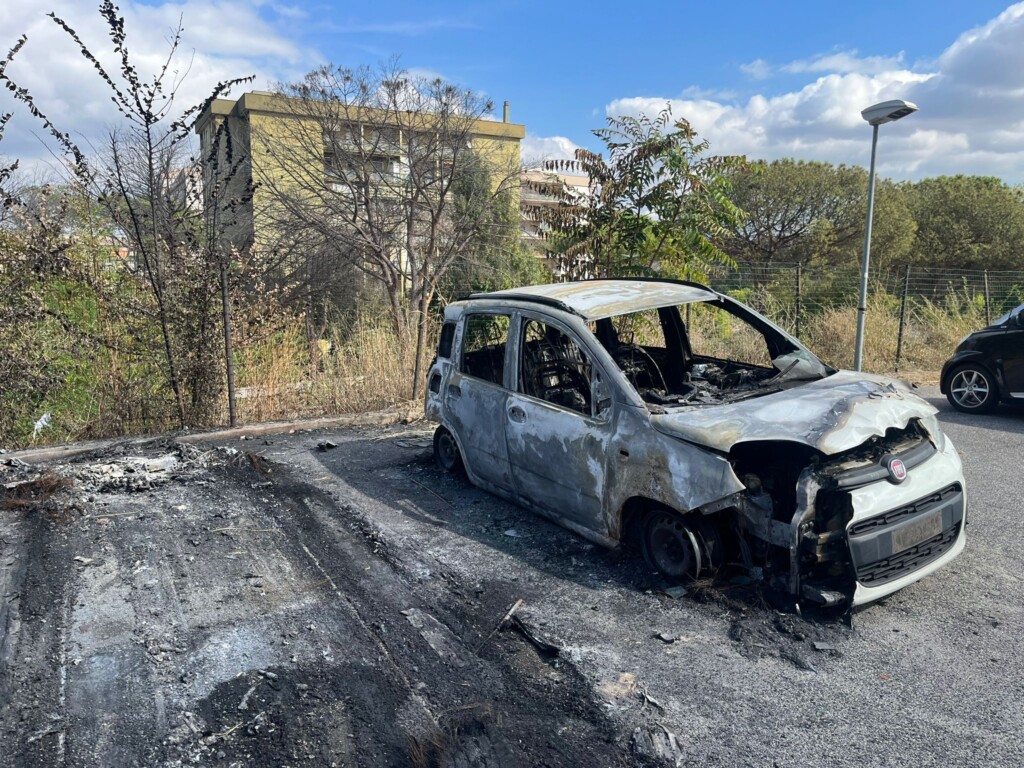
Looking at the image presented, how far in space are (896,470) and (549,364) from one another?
244 centimetres

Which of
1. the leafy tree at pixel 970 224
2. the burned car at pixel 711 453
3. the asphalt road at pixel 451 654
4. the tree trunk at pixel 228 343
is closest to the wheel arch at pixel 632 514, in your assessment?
the burned car at pixel 711 453

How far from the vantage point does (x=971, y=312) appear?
15.0 m

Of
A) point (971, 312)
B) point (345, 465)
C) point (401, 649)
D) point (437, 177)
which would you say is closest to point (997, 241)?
point (971, 312)

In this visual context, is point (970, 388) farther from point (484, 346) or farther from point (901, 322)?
point (484, 346)

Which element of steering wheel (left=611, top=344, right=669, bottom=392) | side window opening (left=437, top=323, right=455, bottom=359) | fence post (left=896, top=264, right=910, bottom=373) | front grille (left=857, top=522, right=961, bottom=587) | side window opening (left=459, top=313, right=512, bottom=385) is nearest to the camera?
front grille (left=857, top=522, right=961, bottom=587)

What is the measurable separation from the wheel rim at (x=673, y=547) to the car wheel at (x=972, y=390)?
23.1 ft

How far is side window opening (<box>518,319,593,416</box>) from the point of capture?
16.5ft

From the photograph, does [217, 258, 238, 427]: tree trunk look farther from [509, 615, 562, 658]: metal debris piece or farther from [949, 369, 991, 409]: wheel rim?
[949, 369, 991, 409]: wheel rim

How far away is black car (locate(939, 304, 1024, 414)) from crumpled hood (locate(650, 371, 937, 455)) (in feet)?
18.2

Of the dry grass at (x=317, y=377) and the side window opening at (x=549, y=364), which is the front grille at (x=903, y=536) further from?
the dry grass at (x=317, y=377)

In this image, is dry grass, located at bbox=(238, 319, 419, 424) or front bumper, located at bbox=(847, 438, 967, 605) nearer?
front bumper, located at bbox=(847, 438, 967, 605)

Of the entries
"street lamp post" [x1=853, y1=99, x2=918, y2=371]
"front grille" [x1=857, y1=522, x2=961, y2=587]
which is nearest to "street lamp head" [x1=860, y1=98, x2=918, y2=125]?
"street lamp post" [x1=853, y1=99, x2=918, y2=371]

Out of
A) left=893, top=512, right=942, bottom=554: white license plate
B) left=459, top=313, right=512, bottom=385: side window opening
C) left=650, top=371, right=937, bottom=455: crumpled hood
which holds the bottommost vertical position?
left=893, top=512, right=942, bottom=554: white license plate

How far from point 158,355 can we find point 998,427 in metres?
9.92
